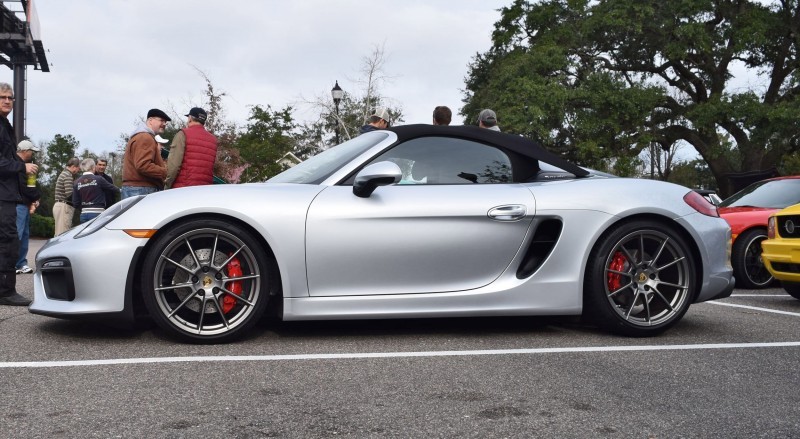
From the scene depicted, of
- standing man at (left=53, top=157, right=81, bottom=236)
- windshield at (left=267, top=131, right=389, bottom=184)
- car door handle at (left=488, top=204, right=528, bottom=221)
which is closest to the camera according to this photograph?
car door handle at (left=488, top=204, right=528, bottom=221)

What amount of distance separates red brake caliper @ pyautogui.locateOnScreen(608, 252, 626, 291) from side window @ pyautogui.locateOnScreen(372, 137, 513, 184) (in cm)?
79

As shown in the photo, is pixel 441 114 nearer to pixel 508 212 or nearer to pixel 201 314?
pixel 508 212

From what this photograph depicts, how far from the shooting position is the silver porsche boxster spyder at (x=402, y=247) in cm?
429

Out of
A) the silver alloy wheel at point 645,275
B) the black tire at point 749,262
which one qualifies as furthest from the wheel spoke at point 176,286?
the black tire at point 749,262

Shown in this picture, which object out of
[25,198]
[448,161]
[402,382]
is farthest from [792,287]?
[25,198]

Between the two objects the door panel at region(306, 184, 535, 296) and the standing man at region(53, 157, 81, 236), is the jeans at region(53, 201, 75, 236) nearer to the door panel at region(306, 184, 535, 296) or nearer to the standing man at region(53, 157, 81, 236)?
the standing man at region(53, 157, 81, 236)

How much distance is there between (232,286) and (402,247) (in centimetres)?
95

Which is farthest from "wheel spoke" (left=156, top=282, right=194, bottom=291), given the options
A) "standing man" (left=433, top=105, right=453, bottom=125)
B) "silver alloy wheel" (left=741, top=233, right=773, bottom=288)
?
"silver alloy wheel" (left=741, top=233, right=773, bottom=288)

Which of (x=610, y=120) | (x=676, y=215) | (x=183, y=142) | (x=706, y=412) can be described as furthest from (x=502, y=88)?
(x=706, y=412)

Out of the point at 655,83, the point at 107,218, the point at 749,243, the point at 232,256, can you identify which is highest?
the point at 655,83

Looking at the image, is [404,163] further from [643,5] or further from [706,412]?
[643,5]

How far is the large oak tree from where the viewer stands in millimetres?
22453

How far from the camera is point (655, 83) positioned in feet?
79.6

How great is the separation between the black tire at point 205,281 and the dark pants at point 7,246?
2.17 m
